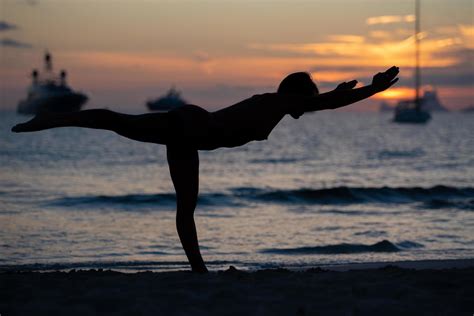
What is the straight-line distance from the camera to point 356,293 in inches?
175

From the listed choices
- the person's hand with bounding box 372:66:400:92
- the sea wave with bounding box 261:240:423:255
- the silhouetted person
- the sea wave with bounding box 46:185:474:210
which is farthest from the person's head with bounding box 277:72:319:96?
the sea wave with bounding box 46:185:474:210

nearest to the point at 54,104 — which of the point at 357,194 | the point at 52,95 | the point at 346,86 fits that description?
the point at 52,95

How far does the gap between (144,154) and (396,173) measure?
13001 millimetres

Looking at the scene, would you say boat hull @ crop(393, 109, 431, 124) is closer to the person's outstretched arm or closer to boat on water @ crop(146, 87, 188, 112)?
boat on water @ crop(146, 87, 188, 112)

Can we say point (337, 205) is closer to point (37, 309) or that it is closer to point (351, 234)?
point (351, 234)

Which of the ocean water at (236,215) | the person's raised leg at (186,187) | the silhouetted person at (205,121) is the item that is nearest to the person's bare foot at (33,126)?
the silhouetted person at (205,121)

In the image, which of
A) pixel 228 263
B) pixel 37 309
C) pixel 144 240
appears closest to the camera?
pixel 37 309

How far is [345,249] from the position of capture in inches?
355

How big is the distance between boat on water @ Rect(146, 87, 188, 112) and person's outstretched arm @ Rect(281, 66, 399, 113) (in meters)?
83.3

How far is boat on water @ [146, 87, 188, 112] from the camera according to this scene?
89.2m

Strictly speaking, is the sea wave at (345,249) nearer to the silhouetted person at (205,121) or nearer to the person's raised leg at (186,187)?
the person's raised leg at (186,187)

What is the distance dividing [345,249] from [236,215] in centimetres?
409

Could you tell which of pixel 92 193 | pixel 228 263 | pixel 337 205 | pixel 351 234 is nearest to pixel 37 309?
pixel 228 263

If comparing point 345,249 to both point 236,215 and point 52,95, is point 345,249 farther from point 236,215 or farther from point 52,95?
point 52,95
